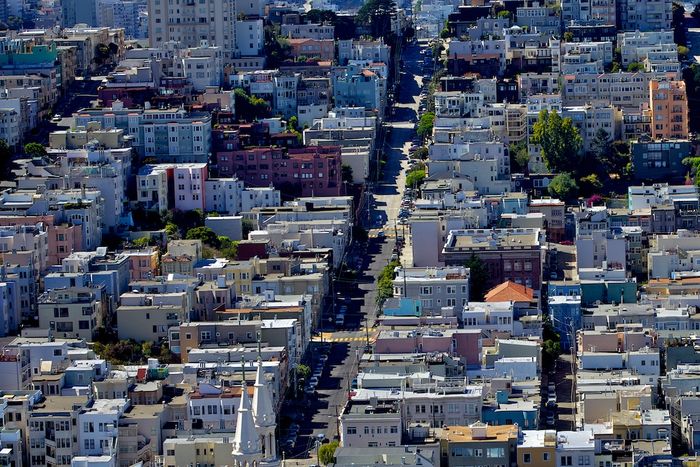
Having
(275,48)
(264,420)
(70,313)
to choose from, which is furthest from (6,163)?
(264,420)

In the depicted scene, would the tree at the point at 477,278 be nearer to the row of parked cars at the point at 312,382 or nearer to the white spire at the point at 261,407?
the row of parked cars at the point at 312,382

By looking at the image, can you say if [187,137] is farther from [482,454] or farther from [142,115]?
[482,454]

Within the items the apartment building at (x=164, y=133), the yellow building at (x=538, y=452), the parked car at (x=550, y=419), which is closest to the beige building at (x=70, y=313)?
the parked car at (x=550, y=419)

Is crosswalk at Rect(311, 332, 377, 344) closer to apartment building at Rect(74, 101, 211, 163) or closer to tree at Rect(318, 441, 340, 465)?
tree at Rect(318, 441, 340, 465)

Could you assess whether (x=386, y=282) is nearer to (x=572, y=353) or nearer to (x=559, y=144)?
(x=572, y=353)

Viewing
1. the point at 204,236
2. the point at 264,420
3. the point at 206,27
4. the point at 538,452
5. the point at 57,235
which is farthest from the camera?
the point at 206,27

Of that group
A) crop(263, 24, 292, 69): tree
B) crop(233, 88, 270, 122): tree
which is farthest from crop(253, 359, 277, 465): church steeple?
crop(263, 24, 292, 69): tree
